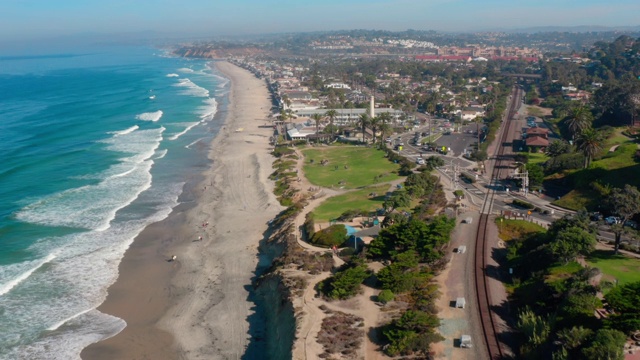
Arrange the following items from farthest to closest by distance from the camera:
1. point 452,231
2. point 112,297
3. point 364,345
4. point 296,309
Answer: point 452,231 < point 112,297 < point 296,309 < point 364,345

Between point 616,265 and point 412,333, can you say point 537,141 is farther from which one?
point 412,333

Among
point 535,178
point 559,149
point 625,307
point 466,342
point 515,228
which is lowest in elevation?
point 515,228

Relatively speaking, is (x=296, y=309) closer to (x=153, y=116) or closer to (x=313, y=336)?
(x=313, y=336)

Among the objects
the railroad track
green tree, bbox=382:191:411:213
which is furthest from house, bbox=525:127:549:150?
green tree, bbox=382:191:411:213

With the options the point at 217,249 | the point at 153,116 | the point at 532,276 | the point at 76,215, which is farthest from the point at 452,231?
the point at 153,116

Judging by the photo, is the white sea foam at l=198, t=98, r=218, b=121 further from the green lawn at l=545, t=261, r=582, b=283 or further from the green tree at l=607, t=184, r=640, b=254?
the green lawn at l=545, t=261, r=582, b=283

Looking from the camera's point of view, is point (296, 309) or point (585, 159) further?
point (585, 159)

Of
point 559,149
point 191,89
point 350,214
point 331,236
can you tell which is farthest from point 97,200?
point 191,89
